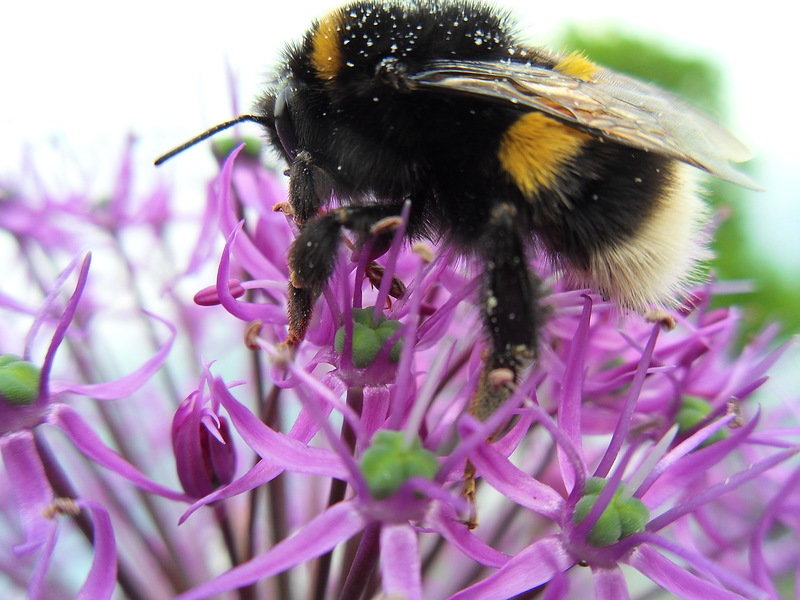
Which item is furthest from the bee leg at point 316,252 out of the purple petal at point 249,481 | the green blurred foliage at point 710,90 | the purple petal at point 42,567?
the green blurred foliage at point 710,90

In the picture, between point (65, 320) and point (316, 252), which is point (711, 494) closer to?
point (316, 252)

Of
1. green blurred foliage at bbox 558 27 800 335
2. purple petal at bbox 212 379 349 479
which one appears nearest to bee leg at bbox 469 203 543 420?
purple petal at bbox 212 379 349 479

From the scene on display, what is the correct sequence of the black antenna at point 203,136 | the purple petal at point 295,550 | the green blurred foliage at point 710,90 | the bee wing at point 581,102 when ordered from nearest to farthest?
the purple petal at point 295,550 → the bee wing at point 581,102 → the black antenna at point 203,136 → the green blurred foliage at point 710,90

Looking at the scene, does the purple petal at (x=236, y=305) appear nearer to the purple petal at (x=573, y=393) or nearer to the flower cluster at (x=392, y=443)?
the flower cluster at (x=392, y=443)

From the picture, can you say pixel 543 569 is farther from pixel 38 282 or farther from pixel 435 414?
pixel 38 282

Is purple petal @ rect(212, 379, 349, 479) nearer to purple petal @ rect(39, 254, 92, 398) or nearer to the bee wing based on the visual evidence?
purple petal @ rect(39, 254, 92, 398)

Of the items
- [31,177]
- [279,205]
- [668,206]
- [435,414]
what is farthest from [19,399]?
[31,177]

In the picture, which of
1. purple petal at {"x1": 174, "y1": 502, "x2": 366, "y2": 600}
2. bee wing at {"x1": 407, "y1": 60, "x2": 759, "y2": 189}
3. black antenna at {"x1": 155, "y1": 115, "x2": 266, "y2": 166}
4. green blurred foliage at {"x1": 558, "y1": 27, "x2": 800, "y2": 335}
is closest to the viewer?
purple petal at {"x1": 174, "y1": 502, "x2": 366, "y2": 600}
